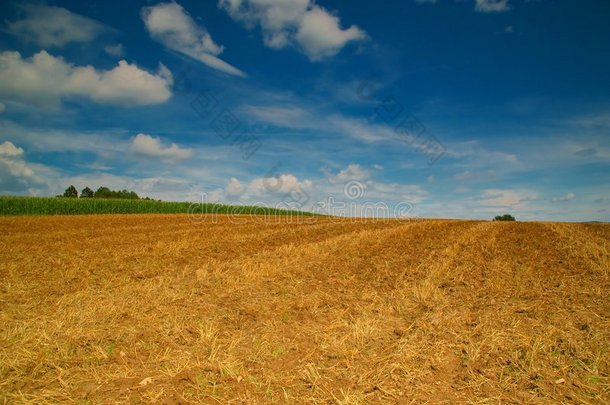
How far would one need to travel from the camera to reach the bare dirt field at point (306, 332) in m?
4.10

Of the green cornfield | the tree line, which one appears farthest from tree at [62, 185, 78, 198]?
the green cornfield

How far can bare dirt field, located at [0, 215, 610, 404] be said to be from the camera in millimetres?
4102

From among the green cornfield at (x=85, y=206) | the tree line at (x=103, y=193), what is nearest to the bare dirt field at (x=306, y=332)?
the green cornfield at (x=85, y=206)

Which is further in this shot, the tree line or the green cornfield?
the tree line

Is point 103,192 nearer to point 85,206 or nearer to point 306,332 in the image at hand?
point 85,206

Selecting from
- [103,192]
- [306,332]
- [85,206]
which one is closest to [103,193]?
[103,192]

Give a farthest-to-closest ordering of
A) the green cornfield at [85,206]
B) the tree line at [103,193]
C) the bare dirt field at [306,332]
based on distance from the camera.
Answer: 1. the tree line at [103,193]
2. the green cornfield at [85,206]
3. the bare dirt field at [306,332]

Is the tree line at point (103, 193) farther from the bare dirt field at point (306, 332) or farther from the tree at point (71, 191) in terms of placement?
the bare dirt field at point (306, 332)

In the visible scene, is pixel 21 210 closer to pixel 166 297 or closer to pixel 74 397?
pixel 166 297

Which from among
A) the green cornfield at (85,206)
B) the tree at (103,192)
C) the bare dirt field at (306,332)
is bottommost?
the bare dirt field at (306,332)

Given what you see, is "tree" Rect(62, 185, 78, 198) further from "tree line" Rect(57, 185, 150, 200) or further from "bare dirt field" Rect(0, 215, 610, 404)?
"bare dirt field" Rect(0, 215, 610, 404)

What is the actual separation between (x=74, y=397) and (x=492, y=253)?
13.5m

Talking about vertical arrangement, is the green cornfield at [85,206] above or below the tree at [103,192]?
below

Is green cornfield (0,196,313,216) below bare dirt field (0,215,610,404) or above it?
above
